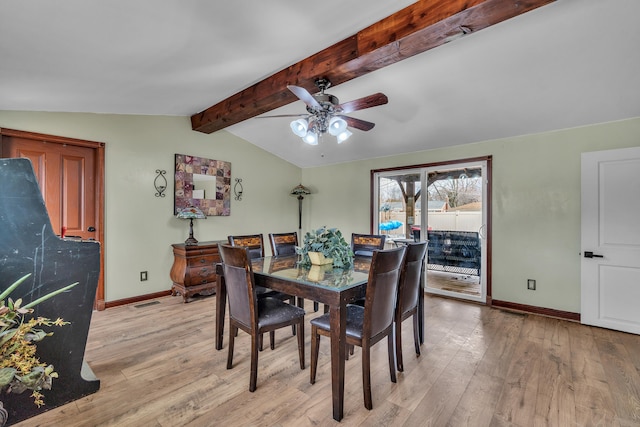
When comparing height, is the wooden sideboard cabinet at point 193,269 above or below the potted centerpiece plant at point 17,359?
below

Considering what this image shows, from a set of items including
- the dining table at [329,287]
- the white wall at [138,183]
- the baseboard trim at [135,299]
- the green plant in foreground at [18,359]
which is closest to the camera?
the green plant in foreground at [18,359]

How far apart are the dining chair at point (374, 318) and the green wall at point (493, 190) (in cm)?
255

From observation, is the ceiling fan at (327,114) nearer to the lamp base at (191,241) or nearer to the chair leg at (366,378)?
the chair leg at (366,378)

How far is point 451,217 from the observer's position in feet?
14.4

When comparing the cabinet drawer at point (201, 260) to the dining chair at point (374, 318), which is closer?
the dining chair at point (374, 318)

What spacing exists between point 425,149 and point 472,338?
2.73 m

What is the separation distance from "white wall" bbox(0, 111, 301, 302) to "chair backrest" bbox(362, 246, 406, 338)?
3.40m

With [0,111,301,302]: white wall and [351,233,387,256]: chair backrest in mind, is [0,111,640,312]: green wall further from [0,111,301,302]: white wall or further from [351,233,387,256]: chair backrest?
[351,233,387,256]: chair backrest

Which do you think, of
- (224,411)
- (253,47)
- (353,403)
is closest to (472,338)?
(353,403)

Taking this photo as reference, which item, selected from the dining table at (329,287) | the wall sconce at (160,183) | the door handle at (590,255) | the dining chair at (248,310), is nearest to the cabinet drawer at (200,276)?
the wall sconce at (160,183)

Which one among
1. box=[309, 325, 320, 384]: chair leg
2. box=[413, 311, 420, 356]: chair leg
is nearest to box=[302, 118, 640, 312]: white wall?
box=[413, 311, 420, 356]: chair leg

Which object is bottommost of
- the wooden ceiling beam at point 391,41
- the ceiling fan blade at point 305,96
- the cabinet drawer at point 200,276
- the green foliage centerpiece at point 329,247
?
the cabinet drawer at point 200,276

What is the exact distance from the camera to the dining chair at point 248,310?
2023 millimetres

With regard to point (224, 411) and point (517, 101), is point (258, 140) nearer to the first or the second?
point (517, 101)
